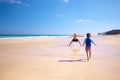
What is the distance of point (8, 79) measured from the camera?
5449 millimetres

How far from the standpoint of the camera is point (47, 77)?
18.3ft

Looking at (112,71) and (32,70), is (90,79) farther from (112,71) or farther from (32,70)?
(32,70)

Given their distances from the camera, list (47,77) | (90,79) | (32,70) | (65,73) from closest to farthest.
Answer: (90,79) < (47,77) < (65,73) < (32,70)

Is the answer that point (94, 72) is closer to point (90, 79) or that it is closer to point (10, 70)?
point (90, 79)

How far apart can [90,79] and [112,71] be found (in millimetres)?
1439

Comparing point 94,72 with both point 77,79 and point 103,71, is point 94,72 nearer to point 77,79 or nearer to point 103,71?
point 103,71

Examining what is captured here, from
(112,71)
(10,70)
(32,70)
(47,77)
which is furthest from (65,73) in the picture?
(10,70)

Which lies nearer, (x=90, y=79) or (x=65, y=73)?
(x=90, y=79)

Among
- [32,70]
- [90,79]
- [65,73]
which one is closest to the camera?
[90,79]

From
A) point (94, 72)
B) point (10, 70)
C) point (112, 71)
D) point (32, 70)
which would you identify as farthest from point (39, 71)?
point (112, 71)

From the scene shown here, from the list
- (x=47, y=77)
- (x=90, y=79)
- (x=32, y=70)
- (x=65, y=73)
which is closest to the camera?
(x=90, y=79)

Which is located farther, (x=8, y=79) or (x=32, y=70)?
(x=32, y=70)

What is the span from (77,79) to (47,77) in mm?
1047

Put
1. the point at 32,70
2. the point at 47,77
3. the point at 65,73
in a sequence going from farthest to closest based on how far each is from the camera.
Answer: the point at 32,70, the point at 65,73, the point at 47,77
